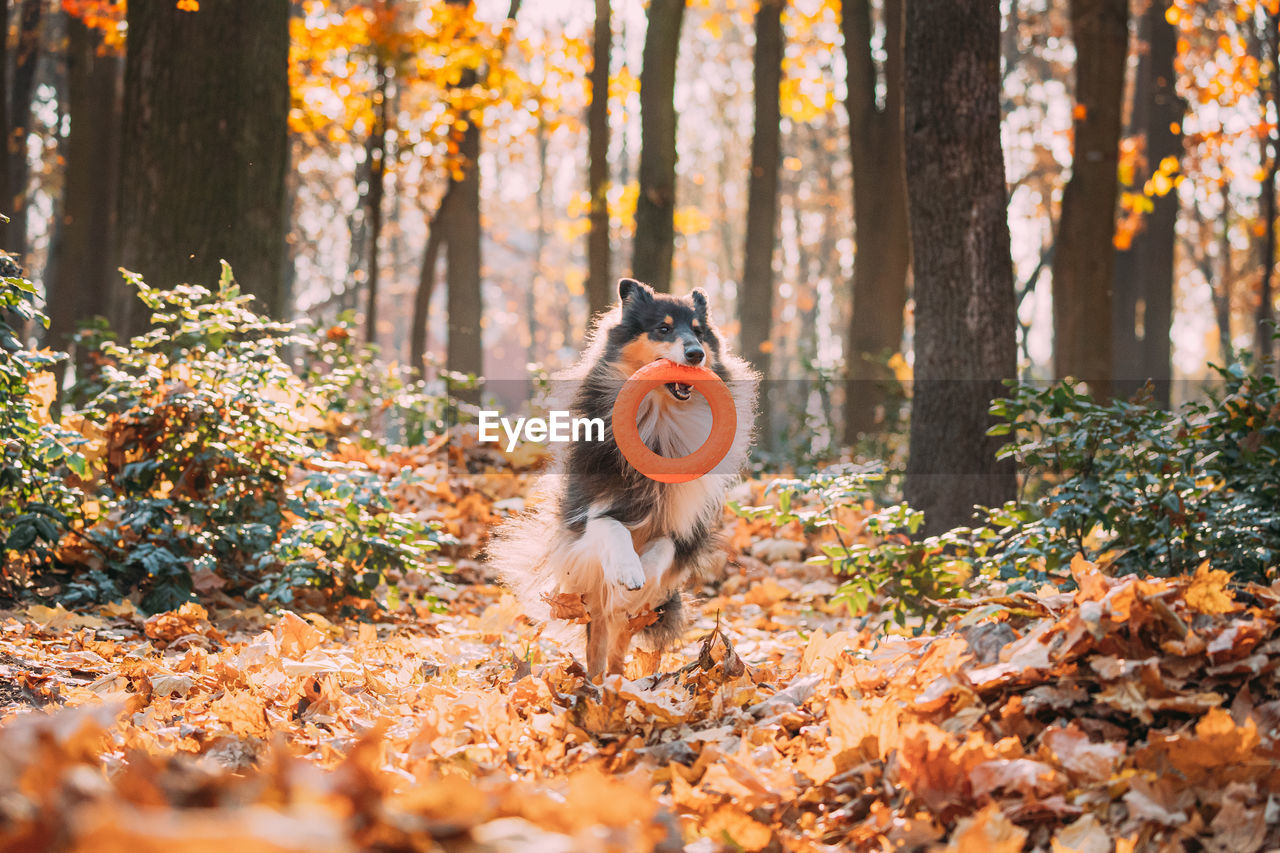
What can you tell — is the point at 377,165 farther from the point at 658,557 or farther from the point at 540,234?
the point at 540,234

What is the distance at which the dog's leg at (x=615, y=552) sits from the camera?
3980mm

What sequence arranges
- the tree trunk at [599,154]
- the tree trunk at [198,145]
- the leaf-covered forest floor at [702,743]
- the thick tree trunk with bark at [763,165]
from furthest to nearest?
the thick tree trunk with bark at [763,165] → the tree trunk at [599,154] → the tree trunk at [198,145] → the leaf-covered forest floor at [702,743]

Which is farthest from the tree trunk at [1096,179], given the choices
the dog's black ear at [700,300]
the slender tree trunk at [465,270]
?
the slender tree trunk at [465,270]

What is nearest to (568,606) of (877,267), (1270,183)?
(877,267)

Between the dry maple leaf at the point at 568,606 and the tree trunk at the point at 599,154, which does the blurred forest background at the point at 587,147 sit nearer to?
the tree trunk at the point at 599,154

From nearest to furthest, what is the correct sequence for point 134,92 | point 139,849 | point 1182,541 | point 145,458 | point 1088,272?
point 139,849 → point 1182,541 → point 145,458 → point 134,92 → point 1088,272

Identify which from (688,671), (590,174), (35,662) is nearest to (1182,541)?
(688,671)

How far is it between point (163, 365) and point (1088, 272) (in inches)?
350

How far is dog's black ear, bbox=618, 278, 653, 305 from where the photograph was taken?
5.11 m

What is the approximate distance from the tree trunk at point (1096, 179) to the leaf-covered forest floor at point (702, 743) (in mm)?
7503

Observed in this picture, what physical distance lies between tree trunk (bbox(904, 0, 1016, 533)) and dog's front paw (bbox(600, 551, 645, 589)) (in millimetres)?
2780

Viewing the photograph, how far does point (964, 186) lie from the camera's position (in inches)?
244

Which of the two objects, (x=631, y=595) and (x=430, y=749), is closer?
(x=430, y=749)

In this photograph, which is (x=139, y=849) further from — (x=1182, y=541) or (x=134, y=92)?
(x=134, y=92)
